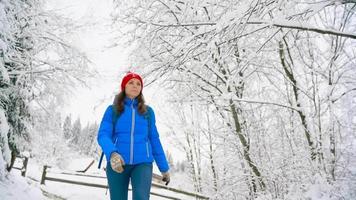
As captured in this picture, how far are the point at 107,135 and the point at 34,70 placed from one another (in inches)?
215

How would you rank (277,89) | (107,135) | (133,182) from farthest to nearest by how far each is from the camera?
(277,89) → (107,135) → (133,182)

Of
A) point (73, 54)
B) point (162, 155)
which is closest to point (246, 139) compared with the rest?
point (162, 155)

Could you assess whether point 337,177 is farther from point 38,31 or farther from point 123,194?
point 38,31

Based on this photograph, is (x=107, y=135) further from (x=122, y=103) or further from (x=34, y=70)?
(x=34, y=70)

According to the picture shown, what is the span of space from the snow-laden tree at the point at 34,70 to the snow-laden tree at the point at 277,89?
3328mm

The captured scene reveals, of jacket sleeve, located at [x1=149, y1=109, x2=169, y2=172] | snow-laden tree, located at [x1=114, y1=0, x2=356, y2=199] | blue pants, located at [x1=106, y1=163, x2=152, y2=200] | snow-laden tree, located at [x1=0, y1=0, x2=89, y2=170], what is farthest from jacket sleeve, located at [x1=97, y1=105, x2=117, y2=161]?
snow-laden tree, located at [x1=0, y1=0, x2=89, y2=170]

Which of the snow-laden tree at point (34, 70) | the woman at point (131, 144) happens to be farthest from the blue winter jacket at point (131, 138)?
the snow-laden tree at point (34, 70)

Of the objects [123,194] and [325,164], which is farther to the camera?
[325,164]

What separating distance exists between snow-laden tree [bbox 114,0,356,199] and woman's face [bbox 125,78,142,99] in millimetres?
292

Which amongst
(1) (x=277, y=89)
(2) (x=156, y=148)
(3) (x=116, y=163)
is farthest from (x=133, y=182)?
(1) (x=277, y=89)

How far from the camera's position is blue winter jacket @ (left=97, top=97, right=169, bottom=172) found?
232 cm

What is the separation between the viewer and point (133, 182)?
2.27 m

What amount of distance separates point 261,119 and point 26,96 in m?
5.68

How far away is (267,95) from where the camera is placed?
5656mm
